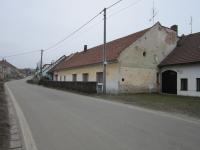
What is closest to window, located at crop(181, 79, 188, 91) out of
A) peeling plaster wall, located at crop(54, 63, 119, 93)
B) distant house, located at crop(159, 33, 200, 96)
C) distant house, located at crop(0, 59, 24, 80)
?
distant house, located at crop(159, 33, 200, 96)

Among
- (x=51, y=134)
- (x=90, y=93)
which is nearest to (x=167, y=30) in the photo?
(x=90, y=93)

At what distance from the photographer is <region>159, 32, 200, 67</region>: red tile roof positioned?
2360cm

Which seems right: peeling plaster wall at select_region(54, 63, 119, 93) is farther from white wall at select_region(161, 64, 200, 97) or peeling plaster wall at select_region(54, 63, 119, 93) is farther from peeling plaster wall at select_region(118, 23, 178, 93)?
white wall at select_region(161, 64, 200, 97)

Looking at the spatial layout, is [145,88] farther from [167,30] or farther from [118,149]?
[118,149]

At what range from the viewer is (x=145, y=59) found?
26594mm

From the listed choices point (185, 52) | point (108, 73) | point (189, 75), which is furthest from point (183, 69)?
point (108, 73)

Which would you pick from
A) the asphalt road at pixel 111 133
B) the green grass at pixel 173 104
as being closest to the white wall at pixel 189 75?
the green grass at pixel 173 104

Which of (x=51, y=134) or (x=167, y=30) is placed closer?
(x=51, y=134)

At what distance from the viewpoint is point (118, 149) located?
5805 mm

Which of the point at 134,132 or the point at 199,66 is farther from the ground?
the point at 199,66

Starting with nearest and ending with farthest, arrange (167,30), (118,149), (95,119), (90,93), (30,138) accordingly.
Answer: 1. (118,149)
2. (30,138)
3. (95,119)
4. (90,93)
5. (167,30)

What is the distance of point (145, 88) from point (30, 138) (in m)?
20.6

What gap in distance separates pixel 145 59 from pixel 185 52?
405cm

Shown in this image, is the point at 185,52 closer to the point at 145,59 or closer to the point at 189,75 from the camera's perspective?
the point at 189,75
